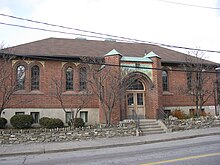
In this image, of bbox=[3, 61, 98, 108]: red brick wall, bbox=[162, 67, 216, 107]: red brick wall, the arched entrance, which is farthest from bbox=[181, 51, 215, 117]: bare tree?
bbox=[3, 61, 98, 108]: red brick wall

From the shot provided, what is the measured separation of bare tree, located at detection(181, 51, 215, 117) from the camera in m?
22.5

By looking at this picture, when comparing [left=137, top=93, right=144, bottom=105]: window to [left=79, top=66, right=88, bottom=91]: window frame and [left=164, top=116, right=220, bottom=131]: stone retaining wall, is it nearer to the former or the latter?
[left=164, top=116, right=220, bottom=131]: stone retaining wall

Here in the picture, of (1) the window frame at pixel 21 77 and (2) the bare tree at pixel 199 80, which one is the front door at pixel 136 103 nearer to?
(2) the bare tree at pixel 199 80

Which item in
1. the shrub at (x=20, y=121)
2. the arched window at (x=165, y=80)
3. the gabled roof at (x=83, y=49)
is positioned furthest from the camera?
the arched window at (x=165, y=80)

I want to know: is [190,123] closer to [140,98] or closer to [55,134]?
[140,98]

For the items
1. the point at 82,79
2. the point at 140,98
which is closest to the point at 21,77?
the point at 82,79

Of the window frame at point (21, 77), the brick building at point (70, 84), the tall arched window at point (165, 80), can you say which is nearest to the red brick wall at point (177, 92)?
the tall arched window at point (165, 80)

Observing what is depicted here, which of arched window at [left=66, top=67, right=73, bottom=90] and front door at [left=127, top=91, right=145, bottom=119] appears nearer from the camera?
front door at [left=127, top=91, right=145, bottom=119]

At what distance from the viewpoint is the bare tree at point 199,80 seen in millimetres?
22531

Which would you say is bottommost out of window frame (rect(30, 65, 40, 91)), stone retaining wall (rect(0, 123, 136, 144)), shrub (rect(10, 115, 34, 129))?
stone retaining wall (rect(0, 123, 136, 144))

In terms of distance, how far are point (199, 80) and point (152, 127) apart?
740cm

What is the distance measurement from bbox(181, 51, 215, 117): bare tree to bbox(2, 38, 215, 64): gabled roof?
1.31 metres

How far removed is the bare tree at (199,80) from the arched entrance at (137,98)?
447 centimetres

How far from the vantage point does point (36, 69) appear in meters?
22.1
